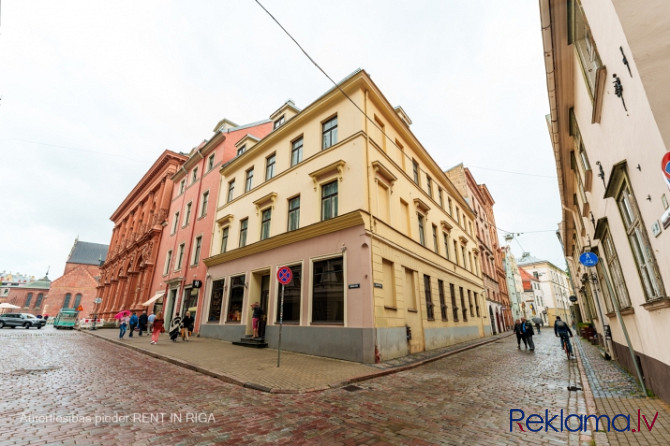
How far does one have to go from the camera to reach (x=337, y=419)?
479 cm

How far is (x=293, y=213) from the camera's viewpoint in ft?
48.6

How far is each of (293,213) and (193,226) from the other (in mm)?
12685

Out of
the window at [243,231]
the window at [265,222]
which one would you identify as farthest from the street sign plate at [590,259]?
the window at [243,231]

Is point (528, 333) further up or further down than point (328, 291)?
further down

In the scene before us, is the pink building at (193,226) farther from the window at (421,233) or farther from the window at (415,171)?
the window at (421,233)

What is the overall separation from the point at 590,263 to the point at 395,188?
28.0 feet

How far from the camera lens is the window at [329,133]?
14234mm

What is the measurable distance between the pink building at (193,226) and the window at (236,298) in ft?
13.0

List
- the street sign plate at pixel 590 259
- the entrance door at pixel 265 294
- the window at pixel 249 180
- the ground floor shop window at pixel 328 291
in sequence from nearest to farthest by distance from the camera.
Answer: the street sign plate at pixel 590 259 < the ground floor shop window at pixel 328 291 < the entrance door at pixel 265 294 < the window at pixel 249 180

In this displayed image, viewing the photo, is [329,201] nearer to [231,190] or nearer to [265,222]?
[265,222]

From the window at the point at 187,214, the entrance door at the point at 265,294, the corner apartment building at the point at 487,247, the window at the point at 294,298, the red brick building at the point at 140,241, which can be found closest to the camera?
the window at the point at 294,298

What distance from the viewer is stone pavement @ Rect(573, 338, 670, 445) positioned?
3.77 m

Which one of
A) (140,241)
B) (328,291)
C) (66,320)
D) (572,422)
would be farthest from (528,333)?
(66,320)

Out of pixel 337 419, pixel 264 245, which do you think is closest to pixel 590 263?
pixel 337 419
